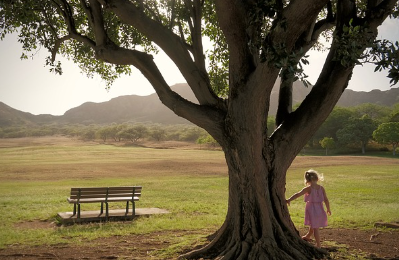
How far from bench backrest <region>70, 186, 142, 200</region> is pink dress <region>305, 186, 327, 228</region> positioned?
6674mm

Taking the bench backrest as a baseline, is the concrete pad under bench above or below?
below

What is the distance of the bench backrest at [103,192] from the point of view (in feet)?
40.1

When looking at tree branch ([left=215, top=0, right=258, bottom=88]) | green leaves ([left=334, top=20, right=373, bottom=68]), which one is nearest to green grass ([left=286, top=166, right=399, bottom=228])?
tree branch ([left=215, top=0, right=258, bottom=88])

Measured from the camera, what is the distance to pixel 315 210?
26.9 feet

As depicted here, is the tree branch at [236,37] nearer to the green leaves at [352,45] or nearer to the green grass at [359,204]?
the green leaves at [352,45]

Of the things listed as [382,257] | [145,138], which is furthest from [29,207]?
[145,138]

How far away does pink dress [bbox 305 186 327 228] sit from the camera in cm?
812

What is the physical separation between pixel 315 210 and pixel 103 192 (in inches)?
280

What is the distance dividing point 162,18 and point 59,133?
18994 centimetres

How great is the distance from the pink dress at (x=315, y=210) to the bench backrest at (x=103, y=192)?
21.9 ft

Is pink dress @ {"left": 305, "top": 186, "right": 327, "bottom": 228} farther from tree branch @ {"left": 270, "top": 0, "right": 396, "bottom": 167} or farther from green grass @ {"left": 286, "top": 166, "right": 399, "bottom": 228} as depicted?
green grass @ {"left": 286, "top": 166, "right": 399, "bottom": 228}

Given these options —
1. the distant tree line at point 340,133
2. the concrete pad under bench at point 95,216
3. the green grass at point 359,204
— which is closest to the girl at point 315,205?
the green grass at point 359,204

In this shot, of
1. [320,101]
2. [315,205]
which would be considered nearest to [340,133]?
[315,205]

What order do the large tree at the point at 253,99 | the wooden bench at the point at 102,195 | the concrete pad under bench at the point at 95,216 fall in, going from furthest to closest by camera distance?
the wooden bench at the point at 102,195 → the concrete pad under bench at the point at 95,216 → the large tree at the point at 253,99
